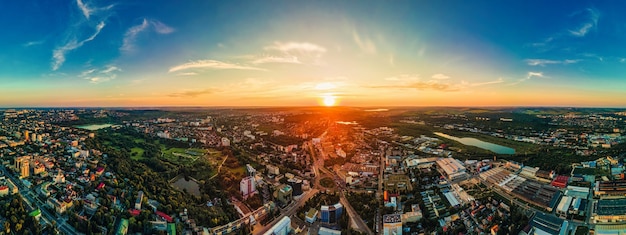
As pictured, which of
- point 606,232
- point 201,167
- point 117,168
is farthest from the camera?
point 201,167

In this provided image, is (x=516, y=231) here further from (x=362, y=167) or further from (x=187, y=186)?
(x=187, y=186)

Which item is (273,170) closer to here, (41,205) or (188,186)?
(188,186)

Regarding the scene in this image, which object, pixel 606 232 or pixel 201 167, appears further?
pixel 201 167

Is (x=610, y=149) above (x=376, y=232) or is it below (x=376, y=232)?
above

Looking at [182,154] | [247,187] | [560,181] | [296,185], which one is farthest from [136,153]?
[560,181]

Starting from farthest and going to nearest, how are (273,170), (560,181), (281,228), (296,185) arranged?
1. (273,170)
2. (296,185)
3. (560,181)
4. (281,228)

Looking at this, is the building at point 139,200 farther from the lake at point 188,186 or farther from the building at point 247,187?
the building at point 247,187

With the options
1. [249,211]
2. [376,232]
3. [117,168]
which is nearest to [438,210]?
[376,232]

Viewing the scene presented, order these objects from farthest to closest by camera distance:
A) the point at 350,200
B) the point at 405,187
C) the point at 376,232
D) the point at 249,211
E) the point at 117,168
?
the point at 117,168 < the point at 405,187 < the point at 350,200 < the point at 249,211 < the point at 376,232
